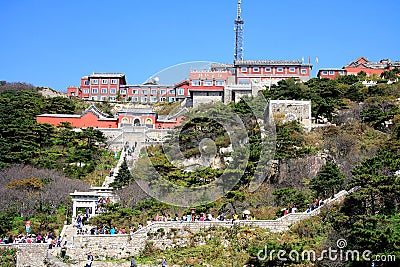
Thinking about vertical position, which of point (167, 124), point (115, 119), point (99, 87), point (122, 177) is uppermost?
point (99, 87)

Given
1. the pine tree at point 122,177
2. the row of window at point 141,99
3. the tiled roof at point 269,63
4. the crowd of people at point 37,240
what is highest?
the tiled roof at point 269,63

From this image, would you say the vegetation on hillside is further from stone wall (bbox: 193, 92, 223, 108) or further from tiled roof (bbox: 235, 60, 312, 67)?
tiled roof (bbox: 235, 60, 312, 67)

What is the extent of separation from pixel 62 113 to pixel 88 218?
22963 mm

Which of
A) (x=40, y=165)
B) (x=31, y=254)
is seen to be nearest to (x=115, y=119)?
(x=40, y=165)

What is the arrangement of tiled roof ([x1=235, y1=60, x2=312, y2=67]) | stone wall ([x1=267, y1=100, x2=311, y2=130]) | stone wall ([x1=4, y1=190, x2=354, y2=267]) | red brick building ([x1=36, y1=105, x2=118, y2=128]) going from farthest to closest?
tiled roof ([x1=235, y1=60, x2=312, y2=67]) < red brick building ([x1=36, y1=105, x2=118, y2=128]) < stone wall ([x1=267, y1=100, x2=311, y2=130]) < stone wall ([x1=4, y1=190, x2=354, y2=267])

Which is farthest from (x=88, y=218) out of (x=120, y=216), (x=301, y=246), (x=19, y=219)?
(x=301, y=246)

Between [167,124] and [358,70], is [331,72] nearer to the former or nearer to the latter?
[358,70]

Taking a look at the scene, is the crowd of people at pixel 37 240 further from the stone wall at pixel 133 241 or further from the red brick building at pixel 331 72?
the red brick building at pixel 331 72

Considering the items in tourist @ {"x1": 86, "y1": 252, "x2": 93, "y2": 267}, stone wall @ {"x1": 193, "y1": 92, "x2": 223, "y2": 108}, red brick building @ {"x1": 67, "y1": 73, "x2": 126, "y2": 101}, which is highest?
red brick building @ {"x1": 67, "y1": 73, "x2": 126, "y2": 101}

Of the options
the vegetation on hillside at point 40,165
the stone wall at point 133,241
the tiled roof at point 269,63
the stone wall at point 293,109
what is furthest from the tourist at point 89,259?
the tiled roof at point 269,63

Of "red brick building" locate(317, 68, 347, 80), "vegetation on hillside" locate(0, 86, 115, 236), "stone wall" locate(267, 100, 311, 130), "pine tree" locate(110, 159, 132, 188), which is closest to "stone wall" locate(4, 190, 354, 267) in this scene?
"vegetation on hillside" locate(0, 86, 115, 236)

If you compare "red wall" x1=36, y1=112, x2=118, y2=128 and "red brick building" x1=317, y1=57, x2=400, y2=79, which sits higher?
"red brick building" x1=317, y1=57, x2=400, y2=79

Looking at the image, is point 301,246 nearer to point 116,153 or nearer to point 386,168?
point 386,168

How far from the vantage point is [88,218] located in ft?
88.3
